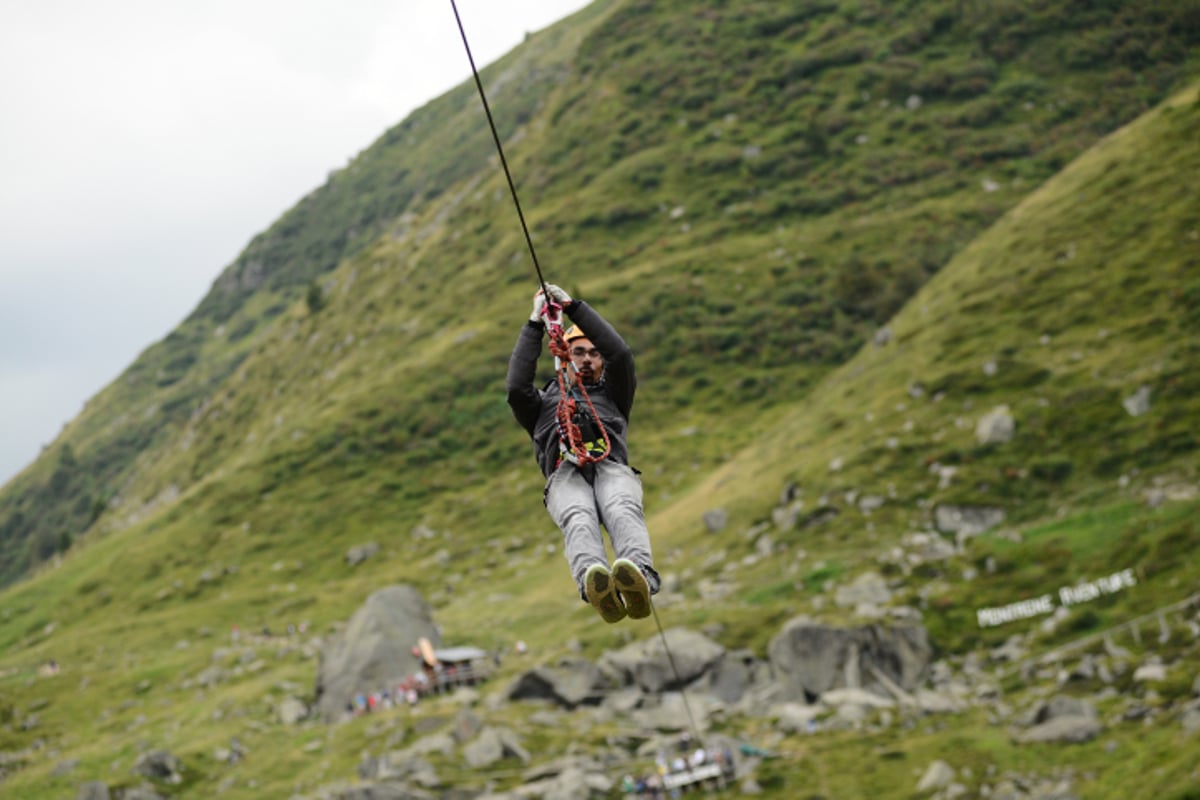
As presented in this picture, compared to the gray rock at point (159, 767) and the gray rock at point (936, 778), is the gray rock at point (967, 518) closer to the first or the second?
the gray rock at point (936, 778)

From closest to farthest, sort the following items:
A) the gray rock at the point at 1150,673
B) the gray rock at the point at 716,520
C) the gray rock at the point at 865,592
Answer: the gray rock at the point at 1150,673
the gray rock at the point at 865,592
the gray rock at the point at 716,520

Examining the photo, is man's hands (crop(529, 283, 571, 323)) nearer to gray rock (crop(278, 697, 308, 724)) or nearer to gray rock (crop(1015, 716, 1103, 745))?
gray rock (crop(1015, 716, 1103, 745))

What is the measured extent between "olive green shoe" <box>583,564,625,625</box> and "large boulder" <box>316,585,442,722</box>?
125 feet

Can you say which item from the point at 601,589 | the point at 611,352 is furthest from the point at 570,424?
the point at 601,589

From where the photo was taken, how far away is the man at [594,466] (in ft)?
28.4

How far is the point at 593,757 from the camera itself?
3388cm

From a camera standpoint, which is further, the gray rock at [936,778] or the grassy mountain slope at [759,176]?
the grassy mountain slope at [759,176]

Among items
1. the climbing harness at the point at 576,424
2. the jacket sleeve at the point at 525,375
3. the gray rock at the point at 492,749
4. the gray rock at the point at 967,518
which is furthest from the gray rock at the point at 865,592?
the climbing harness at the point at 576,424

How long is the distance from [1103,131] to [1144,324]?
59.2 m

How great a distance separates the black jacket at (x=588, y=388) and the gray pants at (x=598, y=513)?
235mm

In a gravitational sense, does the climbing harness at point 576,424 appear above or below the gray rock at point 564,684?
below

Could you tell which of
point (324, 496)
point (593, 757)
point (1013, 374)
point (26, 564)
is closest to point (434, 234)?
point (324, 496)

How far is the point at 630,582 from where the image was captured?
8516mm

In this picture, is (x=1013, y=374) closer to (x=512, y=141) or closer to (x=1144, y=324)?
(x=1144, y=324)
